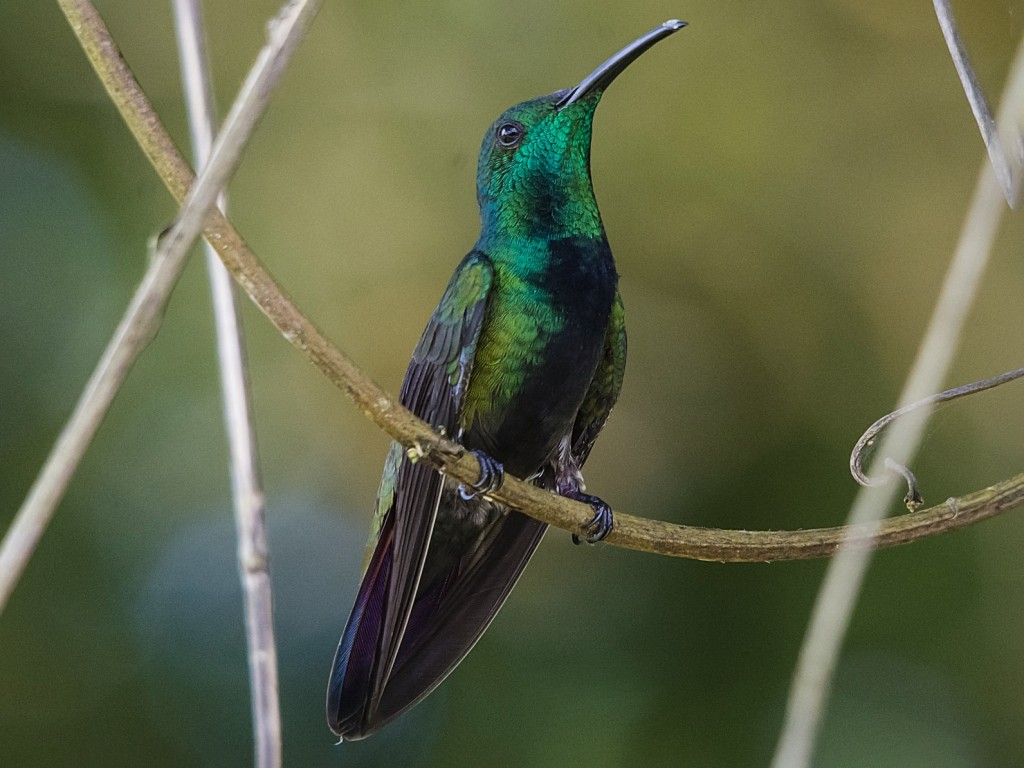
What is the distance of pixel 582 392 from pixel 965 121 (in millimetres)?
2181

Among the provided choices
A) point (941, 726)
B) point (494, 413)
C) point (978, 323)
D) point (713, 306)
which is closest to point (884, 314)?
point (978, 323)

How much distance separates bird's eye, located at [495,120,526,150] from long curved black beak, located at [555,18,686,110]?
0.38ft

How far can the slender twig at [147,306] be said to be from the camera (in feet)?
2.88

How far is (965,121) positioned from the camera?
365 centimetres

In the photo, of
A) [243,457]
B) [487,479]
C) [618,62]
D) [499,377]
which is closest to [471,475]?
[487,479]

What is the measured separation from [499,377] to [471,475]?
68 cm

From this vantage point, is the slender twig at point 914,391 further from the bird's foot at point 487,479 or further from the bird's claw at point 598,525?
the bird's claw at point 598,525

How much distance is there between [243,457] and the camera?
42.0 inches

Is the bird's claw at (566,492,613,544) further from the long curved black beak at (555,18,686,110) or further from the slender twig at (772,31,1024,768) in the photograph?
the slender twig at (772,31,1024,768)

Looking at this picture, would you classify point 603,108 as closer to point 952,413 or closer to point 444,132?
point 444,132

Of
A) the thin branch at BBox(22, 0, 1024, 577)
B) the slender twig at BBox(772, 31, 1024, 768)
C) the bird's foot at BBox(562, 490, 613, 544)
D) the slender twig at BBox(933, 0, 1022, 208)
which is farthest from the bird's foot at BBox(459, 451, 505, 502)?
the slender twig at BBox(933, 0, 1022, 208)

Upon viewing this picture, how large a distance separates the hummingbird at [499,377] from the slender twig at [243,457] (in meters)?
0.89

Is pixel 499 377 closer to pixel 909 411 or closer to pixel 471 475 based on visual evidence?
pixel 471 475

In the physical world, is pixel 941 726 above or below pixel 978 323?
below
